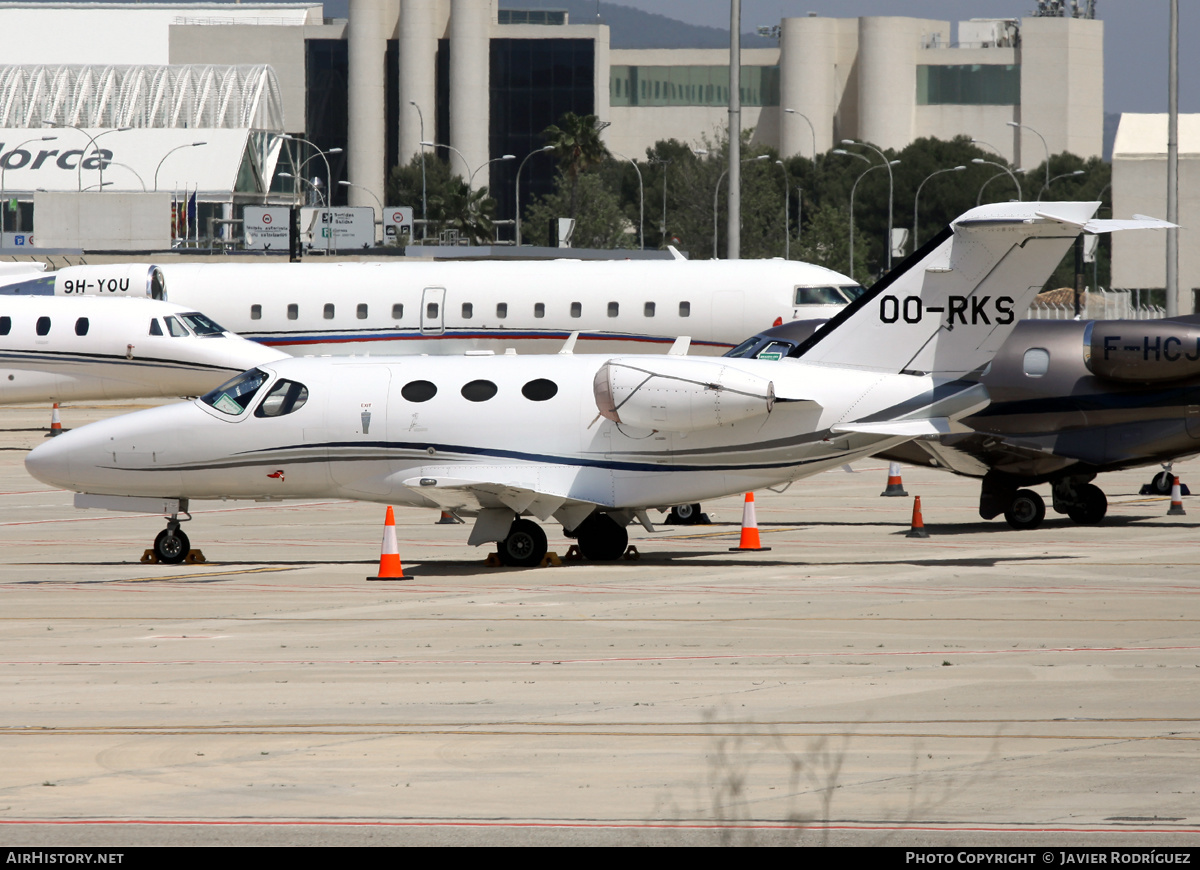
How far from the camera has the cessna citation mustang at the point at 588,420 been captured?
18.2 meters

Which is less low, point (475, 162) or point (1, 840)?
point (475, 162)

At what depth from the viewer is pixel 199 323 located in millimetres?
36469

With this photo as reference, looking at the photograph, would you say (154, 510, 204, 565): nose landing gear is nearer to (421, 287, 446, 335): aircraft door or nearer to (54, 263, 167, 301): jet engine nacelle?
(421, 287, 446, 335): aircraft door

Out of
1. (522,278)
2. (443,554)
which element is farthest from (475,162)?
(443,554)

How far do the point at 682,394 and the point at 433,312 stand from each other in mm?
20948

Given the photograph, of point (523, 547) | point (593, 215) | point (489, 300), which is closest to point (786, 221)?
point (593, 215)

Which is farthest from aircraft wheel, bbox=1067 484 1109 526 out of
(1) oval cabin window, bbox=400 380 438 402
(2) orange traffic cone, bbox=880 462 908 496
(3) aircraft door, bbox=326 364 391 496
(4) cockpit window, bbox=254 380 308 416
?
(4) cockpit window, bbox=254 380 308 416

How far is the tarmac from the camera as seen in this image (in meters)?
8.11

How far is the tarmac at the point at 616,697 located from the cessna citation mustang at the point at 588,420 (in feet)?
3.12

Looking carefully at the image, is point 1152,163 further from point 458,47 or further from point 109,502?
point 109,502

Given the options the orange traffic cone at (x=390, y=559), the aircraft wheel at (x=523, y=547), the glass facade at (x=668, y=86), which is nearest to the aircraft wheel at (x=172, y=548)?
the orange traffic cone at (x=390, y=559)
